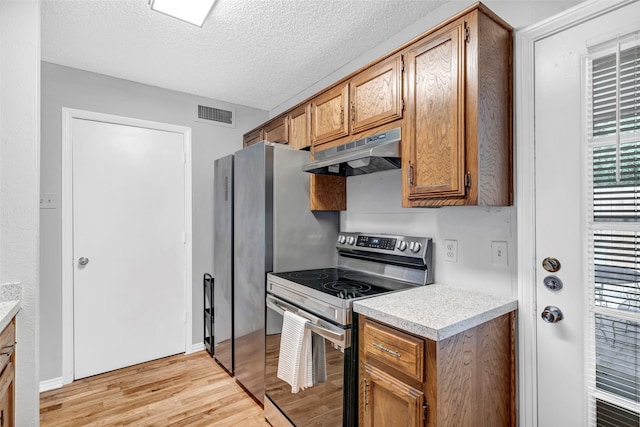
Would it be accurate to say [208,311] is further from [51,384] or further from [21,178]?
[21,178]

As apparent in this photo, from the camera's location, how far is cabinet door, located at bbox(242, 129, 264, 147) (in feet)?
10.1

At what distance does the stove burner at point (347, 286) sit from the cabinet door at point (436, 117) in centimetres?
53

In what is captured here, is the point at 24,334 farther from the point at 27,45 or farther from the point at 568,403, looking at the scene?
the point at 568,403

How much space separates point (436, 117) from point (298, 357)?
138cm

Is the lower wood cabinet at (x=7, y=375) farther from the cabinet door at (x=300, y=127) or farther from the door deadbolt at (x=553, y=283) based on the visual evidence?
the door deadbolt at (x=553, y=283)

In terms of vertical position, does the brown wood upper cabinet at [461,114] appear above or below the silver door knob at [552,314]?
above

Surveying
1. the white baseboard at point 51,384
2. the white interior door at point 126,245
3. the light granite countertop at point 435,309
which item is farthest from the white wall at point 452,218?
the white baseboard at point 51,384

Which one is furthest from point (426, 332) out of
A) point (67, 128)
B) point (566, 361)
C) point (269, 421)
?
point (67, 128)

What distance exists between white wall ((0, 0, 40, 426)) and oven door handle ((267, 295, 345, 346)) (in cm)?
119

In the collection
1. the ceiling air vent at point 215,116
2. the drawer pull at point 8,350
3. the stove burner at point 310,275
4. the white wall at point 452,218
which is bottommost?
the drawer pull at point 8,350

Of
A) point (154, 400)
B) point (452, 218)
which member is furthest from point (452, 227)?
point (154, 400)

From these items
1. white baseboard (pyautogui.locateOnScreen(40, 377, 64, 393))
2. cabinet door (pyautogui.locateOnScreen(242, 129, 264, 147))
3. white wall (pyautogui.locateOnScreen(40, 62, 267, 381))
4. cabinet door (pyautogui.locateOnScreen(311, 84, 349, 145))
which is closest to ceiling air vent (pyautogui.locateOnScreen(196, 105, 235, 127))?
white wall (pyautogui.locateOnScreen(40, 62, 267, 381))

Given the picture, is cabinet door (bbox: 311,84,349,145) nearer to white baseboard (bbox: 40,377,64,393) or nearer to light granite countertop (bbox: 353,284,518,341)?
light granite countertop (bbox: 353,284,518,341)

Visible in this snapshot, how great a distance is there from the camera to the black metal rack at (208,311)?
3051mm
